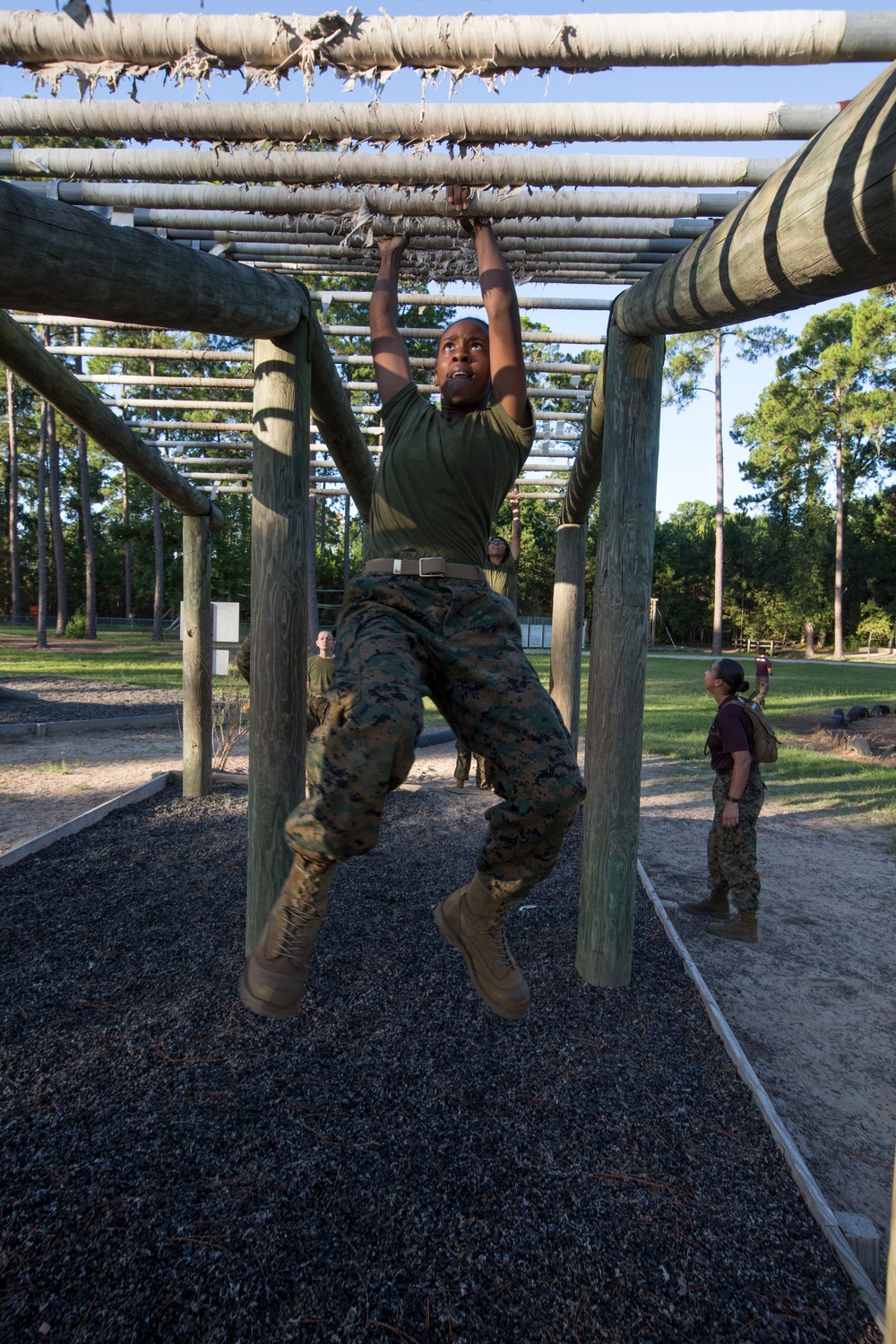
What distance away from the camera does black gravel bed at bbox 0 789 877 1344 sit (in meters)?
1.83

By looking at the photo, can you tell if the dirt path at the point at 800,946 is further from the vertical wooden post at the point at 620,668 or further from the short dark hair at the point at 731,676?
the short dark hair at the point at 731,676

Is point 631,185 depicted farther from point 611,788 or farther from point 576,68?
point 611,788

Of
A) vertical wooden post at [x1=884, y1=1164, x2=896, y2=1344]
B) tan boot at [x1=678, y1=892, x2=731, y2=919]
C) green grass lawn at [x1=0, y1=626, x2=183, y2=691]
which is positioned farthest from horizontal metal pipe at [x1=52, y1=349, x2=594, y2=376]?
green grass lawn at [x1=0, y1=626, x2=183, y2=691]

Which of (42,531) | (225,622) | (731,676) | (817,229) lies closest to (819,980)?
(731,676)

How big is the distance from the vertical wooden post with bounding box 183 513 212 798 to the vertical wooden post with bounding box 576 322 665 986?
4250 mm

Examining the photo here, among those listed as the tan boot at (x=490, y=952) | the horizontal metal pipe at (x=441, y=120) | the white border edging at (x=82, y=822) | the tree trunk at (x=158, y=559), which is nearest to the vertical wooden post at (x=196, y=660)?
the white border edging at (x=82, y=822)

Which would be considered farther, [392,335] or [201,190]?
[201,190]

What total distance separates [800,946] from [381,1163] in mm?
3012

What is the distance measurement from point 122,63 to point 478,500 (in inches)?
56.4

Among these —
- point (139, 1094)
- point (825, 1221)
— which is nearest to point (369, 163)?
point (139, 1094)

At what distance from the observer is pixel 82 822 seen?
583 cm

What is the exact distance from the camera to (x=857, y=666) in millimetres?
28688

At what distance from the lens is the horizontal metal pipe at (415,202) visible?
114 inches

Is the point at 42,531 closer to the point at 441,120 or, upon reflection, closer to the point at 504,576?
the point at 504,576
